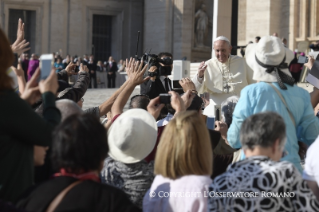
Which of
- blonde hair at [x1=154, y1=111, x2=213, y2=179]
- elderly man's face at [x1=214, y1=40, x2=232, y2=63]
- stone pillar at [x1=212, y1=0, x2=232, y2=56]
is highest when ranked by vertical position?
stone pillar at [x1=212, y1=0, x2=232, y2=56]

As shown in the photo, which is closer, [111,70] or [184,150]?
[184,150]

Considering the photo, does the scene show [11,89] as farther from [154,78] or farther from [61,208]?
[154,78]

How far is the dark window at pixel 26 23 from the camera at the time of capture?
1158 inches

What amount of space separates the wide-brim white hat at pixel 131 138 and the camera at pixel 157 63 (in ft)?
10.6

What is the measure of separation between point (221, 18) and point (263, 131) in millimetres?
12702

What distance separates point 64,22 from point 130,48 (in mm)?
3587

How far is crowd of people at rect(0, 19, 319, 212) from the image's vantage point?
306cm

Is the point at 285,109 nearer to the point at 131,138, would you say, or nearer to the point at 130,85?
the point at 131,138

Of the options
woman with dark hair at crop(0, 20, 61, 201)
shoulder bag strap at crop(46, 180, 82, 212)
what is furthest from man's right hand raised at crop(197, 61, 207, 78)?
shoulder bag strap at crop(46, 180, 82, 212)

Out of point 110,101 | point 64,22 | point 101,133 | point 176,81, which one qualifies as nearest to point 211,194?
point 101,133

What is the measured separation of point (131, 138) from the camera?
3967mm

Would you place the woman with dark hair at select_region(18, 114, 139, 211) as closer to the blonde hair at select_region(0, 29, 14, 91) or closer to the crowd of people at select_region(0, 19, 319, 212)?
the crowd of people at select_region(0, 19, 319, 212)

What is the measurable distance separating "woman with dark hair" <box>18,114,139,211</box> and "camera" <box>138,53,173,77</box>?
166 inches

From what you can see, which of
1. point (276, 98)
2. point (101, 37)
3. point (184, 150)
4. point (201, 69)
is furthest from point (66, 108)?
point (101, 37)
